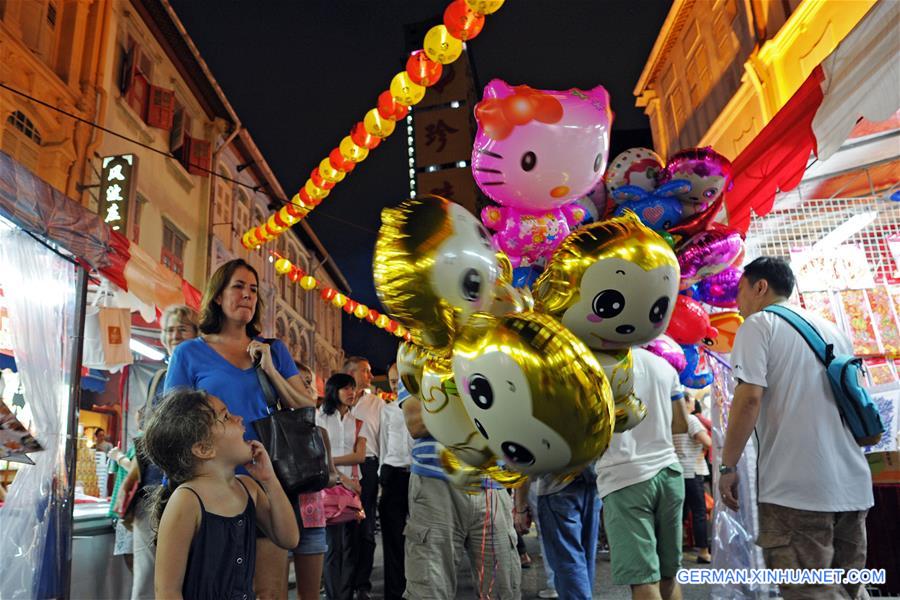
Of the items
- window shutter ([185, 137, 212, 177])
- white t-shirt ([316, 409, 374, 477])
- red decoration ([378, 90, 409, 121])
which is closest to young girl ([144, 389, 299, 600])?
white t-shirt ([316, 409, 374, 477])

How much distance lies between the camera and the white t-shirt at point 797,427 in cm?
233

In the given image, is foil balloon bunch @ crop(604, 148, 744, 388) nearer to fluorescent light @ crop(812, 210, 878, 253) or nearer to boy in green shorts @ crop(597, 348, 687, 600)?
boy in green shorts @ crop(597, 348, 687, 600)

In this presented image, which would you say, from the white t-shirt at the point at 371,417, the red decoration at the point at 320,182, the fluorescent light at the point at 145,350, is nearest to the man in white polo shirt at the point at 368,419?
the white t-shirt at the point at 371,417

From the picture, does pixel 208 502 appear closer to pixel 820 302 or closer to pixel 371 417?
pixel 371 417

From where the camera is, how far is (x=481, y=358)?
4.64 feet

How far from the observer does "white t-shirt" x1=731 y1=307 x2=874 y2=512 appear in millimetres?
2330

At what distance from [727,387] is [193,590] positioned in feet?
12.4

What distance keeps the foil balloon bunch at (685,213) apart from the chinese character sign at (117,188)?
8929 mm

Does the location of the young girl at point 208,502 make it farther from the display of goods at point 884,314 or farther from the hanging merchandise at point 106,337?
the display of goods at point 884,314

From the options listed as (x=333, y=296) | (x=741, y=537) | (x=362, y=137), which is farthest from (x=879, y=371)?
(x=333, y=296)

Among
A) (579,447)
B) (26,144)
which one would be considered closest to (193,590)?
(579,447)

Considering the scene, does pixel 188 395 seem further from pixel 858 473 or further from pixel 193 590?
pixel 858 473

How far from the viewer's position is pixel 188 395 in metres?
2.00

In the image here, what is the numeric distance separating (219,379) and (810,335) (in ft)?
7.46
